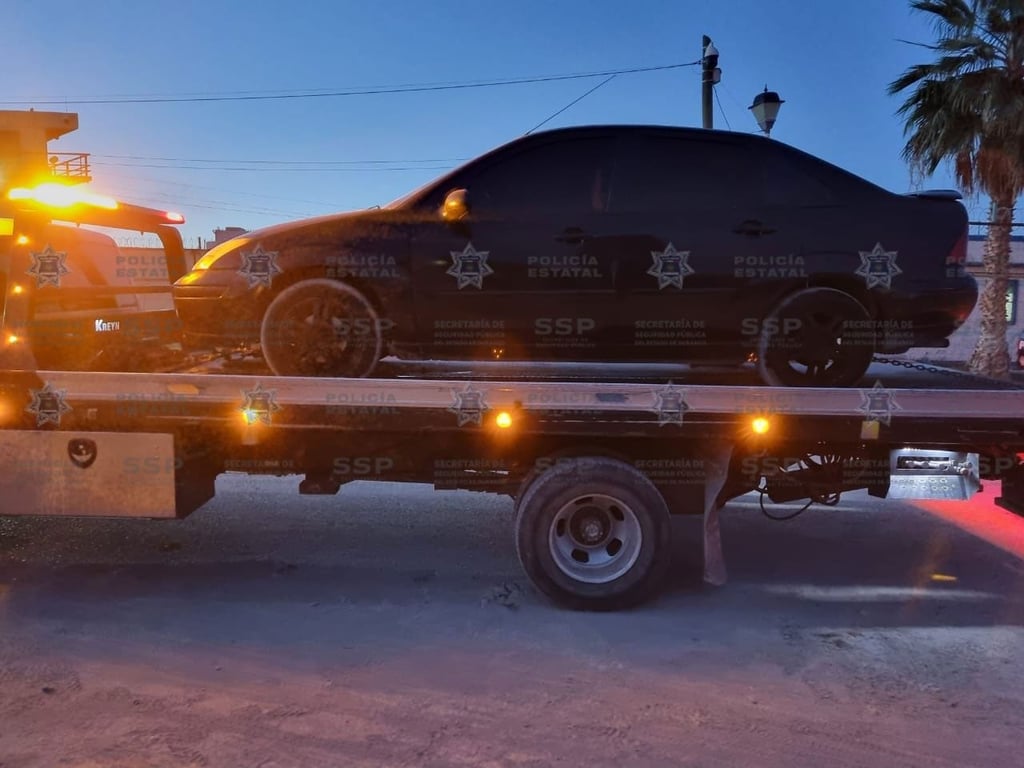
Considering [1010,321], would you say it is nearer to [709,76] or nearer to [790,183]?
[709,76]

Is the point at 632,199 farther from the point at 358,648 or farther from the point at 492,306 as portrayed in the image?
Result: the point at 358,648

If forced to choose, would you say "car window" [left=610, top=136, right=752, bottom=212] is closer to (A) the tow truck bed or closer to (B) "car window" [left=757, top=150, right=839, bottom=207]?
(B) "car window" [left=757, top=150, right=839, bottom=207]

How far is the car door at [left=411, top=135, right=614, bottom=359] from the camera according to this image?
4.36 m

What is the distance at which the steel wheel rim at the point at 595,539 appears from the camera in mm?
4047

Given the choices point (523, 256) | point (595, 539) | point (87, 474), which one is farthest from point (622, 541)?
point (87, 474)

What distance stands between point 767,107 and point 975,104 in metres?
4.38

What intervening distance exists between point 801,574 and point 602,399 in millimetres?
1857

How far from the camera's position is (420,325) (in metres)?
4.45

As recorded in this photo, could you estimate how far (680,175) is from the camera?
445cm

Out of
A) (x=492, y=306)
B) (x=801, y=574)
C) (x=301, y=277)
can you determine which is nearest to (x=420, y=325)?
(x=492, y=306)

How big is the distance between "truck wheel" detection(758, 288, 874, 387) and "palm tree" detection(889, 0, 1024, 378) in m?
9.31

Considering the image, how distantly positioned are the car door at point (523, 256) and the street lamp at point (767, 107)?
653cm

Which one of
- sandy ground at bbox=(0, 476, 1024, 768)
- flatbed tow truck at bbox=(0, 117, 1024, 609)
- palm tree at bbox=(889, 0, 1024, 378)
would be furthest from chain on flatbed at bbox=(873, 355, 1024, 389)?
palm tree at bbox=(889, 0, 1024, 378)

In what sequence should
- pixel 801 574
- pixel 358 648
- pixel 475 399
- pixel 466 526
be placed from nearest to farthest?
pixel 358 648 < pixel 475 399 < pixel 801 574 < pixel 466 526
